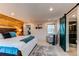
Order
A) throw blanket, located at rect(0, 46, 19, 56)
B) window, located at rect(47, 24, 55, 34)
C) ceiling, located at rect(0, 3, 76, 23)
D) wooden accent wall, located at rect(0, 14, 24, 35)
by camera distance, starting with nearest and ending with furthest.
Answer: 1. throw blanket, located at rect(0, 46, 19, 56)
2. ceiling, located at rect(0, 3, 76, 23)
3. wooden accent wall, located at rect(0, 14, 24, 35)
4. window, located at rect(47, 24, 55, 34)

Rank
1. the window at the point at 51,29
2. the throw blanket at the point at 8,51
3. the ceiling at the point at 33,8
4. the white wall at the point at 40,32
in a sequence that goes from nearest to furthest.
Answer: the throw blanket at the point at 8,51 → the ceiling at the point at 33,8 → the white wall at the point at 40,32 → the window at the point at 51,29

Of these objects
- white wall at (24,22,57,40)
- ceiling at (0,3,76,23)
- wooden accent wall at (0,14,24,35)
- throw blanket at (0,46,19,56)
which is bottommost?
throw blanket at (0,46,19,56)

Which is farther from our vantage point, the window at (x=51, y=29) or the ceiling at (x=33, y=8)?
the window at (x=51, y=29)

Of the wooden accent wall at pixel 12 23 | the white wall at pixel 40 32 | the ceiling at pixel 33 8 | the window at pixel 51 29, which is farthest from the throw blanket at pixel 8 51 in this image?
the window at pixel 51 29

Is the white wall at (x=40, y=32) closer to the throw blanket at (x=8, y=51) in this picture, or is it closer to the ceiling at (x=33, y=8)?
the ceiling at (x=33, y=8)

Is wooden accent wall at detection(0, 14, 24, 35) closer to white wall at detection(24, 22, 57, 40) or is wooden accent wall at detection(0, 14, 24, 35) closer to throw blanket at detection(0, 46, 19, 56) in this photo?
white wall at detection(24, 22, 57, 40)

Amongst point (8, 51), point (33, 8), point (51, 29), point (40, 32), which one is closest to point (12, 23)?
point (40, 32)

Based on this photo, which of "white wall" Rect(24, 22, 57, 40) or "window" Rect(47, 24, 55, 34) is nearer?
"white wall" Rect(24, 22, 57, 40)

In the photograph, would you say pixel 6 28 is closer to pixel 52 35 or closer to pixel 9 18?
pixel 9 18

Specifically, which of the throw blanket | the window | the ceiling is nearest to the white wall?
the window

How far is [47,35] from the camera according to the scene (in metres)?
8.37

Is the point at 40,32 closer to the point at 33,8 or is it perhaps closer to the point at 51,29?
the point at 51,29

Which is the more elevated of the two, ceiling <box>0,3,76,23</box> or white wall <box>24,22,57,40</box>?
ceiling <box>0,3,76,23</box>

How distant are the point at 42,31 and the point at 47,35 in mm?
528
